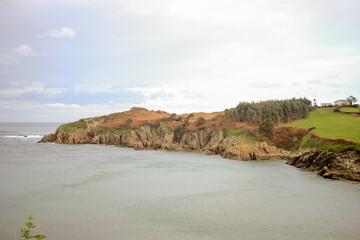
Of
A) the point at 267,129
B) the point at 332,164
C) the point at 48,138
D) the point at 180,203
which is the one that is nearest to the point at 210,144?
the point at 267,129

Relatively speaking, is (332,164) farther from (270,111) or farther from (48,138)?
(48,138)

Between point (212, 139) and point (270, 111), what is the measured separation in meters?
13.1

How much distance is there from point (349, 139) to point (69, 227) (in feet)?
99.0

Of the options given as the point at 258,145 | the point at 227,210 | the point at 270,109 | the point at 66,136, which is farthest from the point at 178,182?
the point at 66,136

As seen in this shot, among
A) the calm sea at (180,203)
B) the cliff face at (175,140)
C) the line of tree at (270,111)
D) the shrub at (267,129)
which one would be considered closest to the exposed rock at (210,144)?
the cliff face at (175,140)

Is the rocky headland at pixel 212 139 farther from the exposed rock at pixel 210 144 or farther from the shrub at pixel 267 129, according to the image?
the shrub at pixel 267 129

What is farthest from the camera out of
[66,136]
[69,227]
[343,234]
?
[66,136]

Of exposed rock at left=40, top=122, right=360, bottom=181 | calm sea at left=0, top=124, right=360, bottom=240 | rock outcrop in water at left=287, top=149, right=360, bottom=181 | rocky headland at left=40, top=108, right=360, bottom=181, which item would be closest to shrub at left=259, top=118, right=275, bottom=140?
rocky headland at left=40, top=108, right=360, bottom=181

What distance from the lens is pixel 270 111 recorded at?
5222 cm

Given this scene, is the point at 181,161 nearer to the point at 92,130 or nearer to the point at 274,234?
the point at 274,234

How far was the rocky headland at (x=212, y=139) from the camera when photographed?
2929 cm

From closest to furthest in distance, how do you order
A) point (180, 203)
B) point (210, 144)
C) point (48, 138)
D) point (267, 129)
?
1. point (180, 203)
2. point (267, 129)
3. point (210, 144)
4. point (48, 138)

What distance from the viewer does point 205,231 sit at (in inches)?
606

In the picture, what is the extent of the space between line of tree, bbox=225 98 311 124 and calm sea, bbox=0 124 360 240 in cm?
1929
